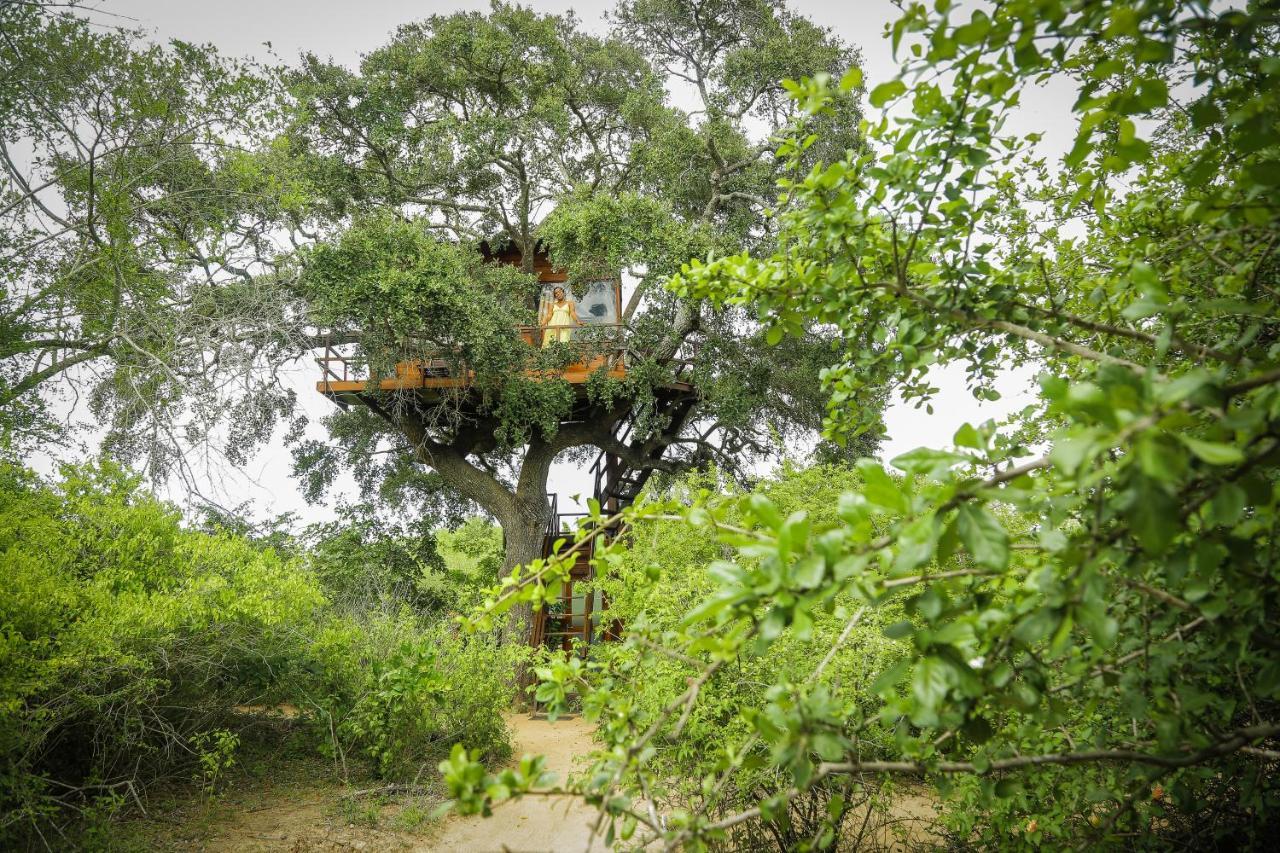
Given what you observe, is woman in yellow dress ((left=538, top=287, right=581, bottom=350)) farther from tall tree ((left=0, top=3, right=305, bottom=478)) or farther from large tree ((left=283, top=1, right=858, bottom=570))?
tall tree ((left=0, top=3, right=305, bottom=478))

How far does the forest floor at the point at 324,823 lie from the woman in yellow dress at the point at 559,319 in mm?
6810

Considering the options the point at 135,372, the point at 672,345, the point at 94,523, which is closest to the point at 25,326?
the point at 135,372

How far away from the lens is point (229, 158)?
632 cm

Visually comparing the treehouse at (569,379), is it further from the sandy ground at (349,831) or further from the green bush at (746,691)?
the green bush at (746,691)

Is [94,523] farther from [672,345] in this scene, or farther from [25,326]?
[672,345]

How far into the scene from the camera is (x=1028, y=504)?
39.6 inches

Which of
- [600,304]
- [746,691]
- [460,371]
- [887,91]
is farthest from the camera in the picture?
[600,304]

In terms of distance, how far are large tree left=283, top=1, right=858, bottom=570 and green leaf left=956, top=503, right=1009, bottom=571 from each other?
8700mm

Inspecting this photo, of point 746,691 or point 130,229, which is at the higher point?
point 130,229

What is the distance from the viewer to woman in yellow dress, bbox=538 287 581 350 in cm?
1117

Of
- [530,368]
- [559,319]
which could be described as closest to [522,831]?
[530,368]

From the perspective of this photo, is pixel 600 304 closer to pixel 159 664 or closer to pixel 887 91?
pixel 159 664

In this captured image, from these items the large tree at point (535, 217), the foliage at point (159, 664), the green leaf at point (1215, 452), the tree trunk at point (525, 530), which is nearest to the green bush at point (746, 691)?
the foliage at point (159, 664)

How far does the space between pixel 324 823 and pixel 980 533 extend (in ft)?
18.8
